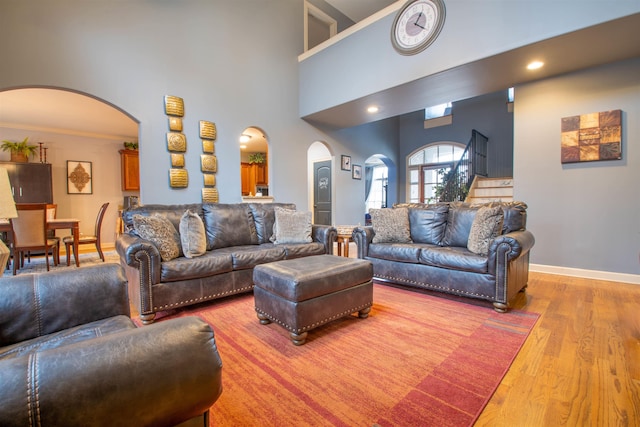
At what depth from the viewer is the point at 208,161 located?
4.32m

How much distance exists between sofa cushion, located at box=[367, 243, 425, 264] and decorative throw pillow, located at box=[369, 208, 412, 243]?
0.13 meters

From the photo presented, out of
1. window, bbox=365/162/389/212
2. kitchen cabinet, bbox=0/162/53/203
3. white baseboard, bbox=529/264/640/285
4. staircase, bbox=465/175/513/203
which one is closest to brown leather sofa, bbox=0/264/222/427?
white baseboard, bbox=529/264/640/285

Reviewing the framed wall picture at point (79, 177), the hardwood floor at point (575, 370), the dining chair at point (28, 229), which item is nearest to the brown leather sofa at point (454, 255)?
the hardwood floor at point (575, 370)

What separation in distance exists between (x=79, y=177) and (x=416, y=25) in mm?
7565

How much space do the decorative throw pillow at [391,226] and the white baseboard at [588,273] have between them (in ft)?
6.89

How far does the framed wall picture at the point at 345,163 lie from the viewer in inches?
257

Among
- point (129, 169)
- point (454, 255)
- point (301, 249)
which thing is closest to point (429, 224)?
point (454, 255)

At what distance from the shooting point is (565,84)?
376cm

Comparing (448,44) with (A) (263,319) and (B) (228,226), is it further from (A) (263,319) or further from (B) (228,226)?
(A) (263,319)

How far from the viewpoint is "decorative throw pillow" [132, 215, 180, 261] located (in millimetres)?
2609

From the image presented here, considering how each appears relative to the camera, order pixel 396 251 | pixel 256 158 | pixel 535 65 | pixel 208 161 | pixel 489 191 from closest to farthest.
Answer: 1. pixel 396 251
2. pixel 535 65
3. pixel 208 161
4. pixel 489 191
5. pixel 256 158

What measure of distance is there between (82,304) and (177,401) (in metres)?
0.99

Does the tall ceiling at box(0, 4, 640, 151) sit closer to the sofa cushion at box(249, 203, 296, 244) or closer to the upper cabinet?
the upper cabinet

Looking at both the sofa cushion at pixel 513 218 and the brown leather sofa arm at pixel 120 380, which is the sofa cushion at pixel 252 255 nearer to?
the brown leather sofa arm at pixel 120 380
